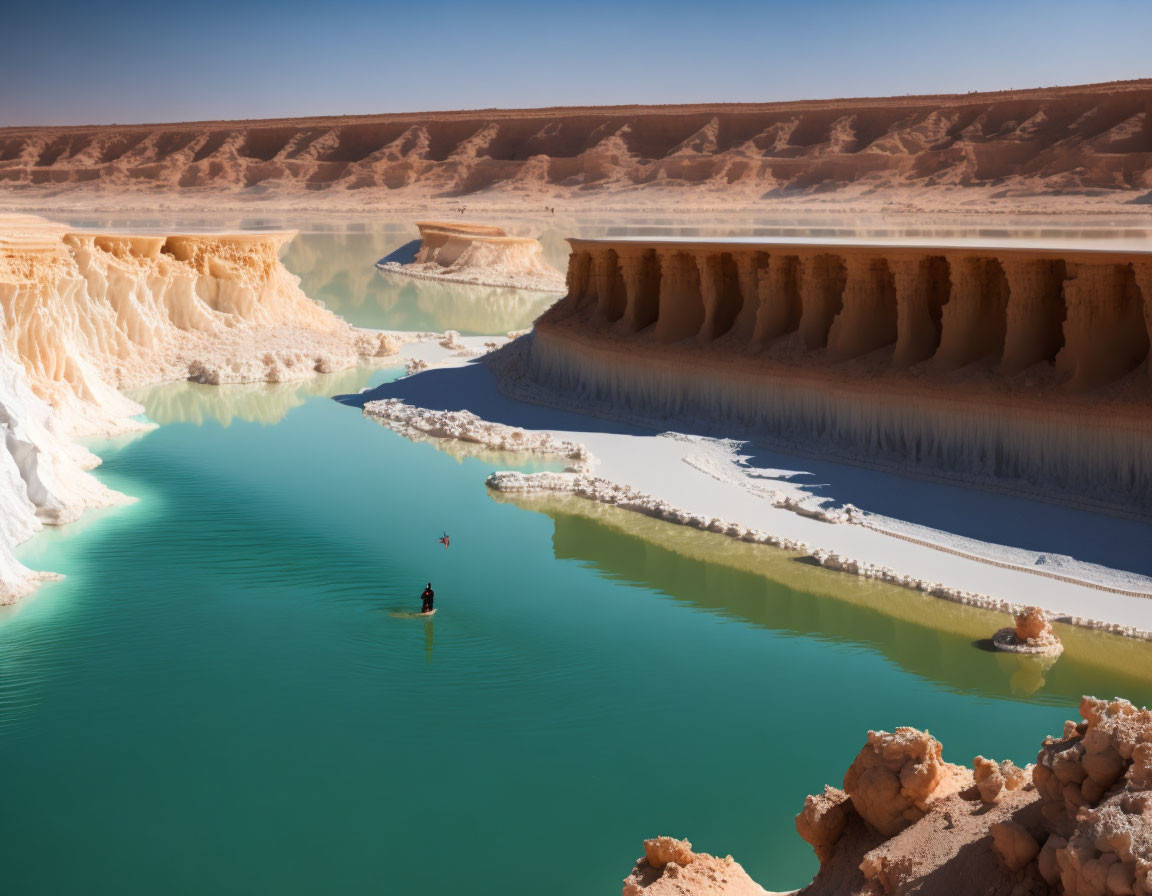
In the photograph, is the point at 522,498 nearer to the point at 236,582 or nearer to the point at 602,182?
the point at 236,582

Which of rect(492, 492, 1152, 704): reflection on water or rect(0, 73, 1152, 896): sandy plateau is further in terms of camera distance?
rect(492, 492, 1152, 704): reflection on water

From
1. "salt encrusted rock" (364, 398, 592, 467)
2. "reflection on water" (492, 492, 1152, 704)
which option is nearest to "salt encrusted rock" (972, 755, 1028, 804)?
"reflection on water" (492, 492, 1152, 704)

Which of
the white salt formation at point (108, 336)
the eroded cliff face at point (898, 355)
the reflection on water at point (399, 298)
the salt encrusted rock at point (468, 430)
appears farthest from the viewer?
the reflection on water at point (399, 298)

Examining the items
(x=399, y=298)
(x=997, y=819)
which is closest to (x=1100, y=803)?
(x=997, y=819)

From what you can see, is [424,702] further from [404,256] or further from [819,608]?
[404,256]

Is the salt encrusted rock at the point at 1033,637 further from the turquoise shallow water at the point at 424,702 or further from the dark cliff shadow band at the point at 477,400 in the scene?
the dark cliff shadow band at the point at 477,400

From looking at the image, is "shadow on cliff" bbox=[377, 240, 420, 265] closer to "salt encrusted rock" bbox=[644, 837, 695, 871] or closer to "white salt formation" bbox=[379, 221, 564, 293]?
"white salt formation" bbox=[379, 221, 564, 293]

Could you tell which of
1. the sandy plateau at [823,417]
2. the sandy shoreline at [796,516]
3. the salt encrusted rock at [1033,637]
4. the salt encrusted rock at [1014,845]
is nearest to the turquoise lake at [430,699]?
the salt encrusted rock at [1033,637]

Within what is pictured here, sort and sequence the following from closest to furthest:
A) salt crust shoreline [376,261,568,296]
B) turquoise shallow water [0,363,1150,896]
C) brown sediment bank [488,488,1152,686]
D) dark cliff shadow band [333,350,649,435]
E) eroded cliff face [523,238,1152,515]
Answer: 1. turquoise shallow water [0,363,1150,896]
2. brown sediment bank [488,488,1152,686]
3. eroded cliff face [523,238,1152,515]
4. dark cliff shadow band [333,350,649,435]
5. salt crust shoreline [376,261,568,296]
